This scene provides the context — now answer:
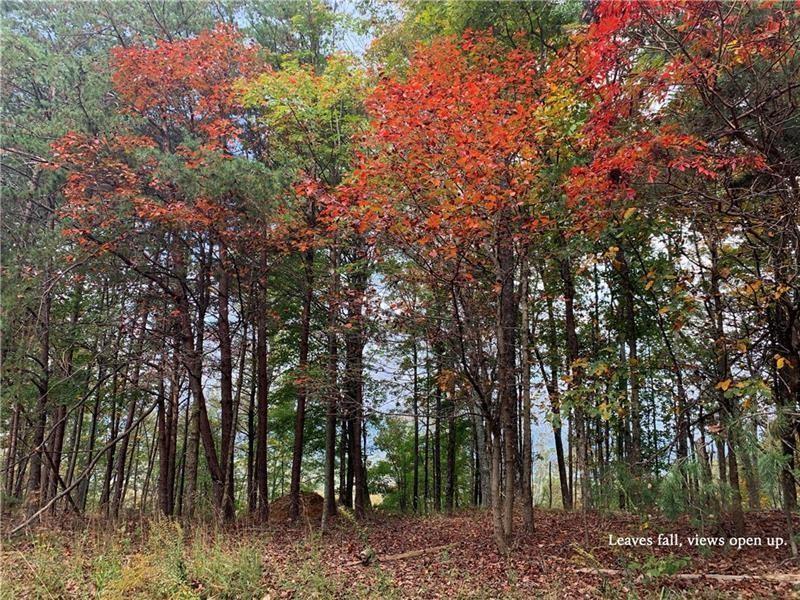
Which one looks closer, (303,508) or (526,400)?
(526,400)

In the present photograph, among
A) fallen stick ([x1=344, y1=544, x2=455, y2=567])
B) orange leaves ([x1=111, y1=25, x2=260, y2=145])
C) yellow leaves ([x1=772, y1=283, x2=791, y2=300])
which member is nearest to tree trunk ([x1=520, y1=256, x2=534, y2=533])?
fallen stick ([x1=344, y1=544, x2=455, y2=567])

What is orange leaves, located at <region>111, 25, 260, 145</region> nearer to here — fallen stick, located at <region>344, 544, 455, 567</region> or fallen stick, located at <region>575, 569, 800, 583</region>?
fallen stick, located at <region>344, 544, 455, 567</region>

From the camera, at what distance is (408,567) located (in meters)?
5.54

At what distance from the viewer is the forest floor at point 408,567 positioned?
425 centimetres

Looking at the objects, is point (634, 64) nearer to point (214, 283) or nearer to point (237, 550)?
point (237, 550)

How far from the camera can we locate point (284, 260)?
9070 mm

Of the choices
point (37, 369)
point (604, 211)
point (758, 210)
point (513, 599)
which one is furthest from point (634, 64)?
point (37, 369)

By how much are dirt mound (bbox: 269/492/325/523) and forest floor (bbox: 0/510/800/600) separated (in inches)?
126

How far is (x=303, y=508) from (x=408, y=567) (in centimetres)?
517

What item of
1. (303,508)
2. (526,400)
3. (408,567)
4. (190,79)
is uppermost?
(190,79)

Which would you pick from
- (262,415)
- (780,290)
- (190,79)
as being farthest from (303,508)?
(780,290)

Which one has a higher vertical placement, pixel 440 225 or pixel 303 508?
pixel 440 225

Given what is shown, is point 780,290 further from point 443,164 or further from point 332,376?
point 332,376

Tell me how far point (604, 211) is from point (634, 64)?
1.62 m
